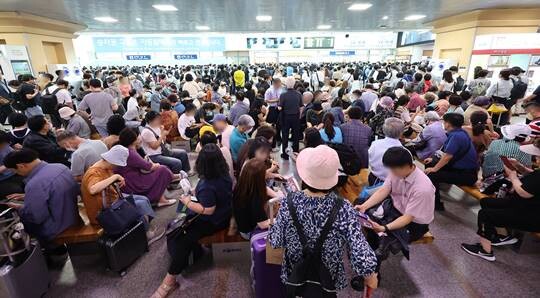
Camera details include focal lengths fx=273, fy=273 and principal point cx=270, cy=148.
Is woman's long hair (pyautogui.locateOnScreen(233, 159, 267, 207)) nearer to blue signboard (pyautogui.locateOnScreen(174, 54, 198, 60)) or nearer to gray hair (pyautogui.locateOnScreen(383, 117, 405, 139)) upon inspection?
gray hair (pyautogui.locateOnScreen(383, 117, 405, 139))

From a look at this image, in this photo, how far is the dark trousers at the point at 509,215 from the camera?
2543mm

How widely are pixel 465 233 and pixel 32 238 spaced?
4.56 meters

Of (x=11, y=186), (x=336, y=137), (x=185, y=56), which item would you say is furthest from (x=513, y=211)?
(x=185, y=56)

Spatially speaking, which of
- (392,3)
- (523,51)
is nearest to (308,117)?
(392,3)

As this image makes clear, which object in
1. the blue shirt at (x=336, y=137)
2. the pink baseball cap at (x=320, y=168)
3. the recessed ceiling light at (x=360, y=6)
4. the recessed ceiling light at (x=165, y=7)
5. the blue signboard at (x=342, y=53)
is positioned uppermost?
the recessed ceiling light at (x=360, y=6)

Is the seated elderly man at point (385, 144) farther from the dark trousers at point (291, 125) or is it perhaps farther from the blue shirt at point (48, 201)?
the blue shirt at point (48, 201)

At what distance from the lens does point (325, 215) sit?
1.43m

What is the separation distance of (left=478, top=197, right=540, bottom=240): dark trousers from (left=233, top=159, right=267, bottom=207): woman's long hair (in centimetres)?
231

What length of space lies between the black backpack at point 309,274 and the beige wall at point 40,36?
11455 millimetres

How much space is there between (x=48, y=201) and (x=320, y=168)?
2548mm

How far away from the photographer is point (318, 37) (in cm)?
2117

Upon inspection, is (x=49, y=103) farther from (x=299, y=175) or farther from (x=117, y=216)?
(x=299, y=175)

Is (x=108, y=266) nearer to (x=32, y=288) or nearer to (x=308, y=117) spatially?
Answer: (x=32, y=288)

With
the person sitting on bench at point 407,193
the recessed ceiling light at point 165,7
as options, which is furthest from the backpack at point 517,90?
the recessed ceiling light at point 165,7
